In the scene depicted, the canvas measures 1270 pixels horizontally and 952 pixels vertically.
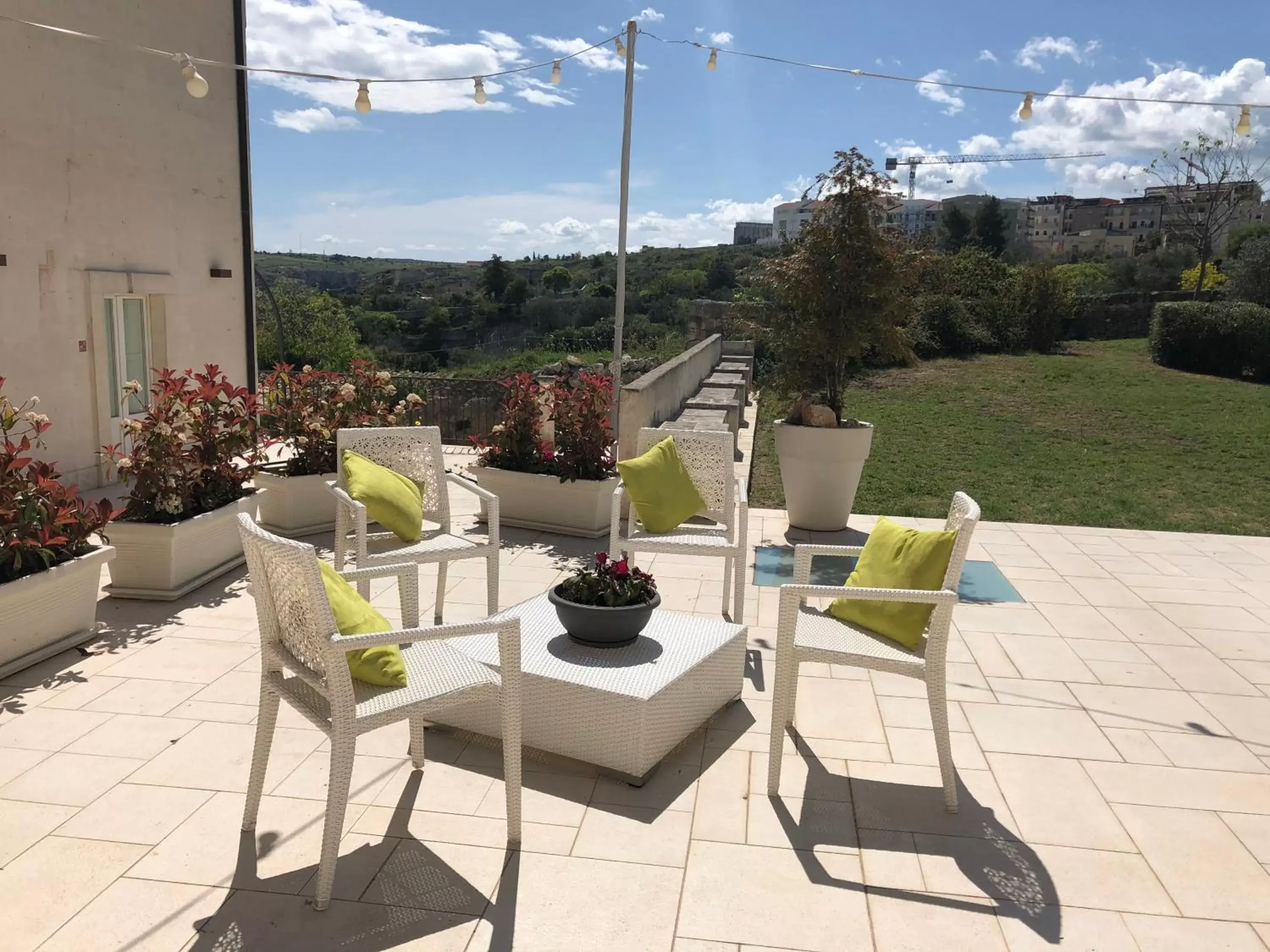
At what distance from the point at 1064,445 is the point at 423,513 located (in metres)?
8.26

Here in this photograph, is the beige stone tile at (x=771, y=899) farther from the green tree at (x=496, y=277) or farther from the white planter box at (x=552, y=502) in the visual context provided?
the green tree at (x=496, y=277)

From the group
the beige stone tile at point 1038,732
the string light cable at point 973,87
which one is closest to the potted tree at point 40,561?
the beige stone tile at point 1038,732

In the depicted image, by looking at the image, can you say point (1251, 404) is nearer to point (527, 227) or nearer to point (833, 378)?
point (833, 378)

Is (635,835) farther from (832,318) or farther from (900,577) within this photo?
(832,318)

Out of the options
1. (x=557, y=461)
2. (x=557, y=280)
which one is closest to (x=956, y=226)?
(x=557, y=280)

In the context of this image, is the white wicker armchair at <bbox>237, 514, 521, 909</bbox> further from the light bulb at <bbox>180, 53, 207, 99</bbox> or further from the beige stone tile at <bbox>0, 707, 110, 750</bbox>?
the light bulb at <bbox>180, 53, 207, 99</bbox>

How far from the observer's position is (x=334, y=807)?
1.97 metres

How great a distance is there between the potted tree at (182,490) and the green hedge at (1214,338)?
628 inches

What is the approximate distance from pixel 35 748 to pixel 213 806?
2.42 ft

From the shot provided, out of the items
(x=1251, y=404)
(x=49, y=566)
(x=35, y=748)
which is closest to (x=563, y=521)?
(x=49, y=566)

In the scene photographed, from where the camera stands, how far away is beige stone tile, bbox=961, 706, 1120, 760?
2.92 metres

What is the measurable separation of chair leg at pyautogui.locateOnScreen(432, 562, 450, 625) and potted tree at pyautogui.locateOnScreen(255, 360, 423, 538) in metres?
1.54

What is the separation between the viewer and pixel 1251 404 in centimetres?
1231

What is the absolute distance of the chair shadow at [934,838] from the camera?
214cm
